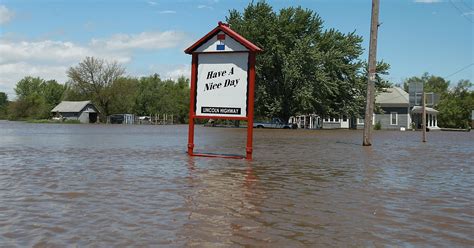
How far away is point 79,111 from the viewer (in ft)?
318

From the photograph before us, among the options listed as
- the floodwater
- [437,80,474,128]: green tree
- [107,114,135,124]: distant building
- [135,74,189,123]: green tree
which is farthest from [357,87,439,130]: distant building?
the floodwater

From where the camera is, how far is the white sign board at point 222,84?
588 inches

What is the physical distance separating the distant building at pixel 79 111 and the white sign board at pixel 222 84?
3382 inches

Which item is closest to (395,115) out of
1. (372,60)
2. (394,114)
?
(394,114)

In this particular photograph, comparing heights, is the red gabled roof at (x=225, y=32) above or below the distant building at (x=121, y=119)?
above

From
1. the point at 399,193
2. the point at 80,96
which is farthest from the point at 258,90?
the point at 80,96

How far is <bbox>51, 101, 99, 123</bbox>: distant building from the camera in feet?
320

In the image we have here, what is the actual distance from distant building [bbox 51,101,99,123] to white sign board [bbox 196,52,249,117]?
8591 cm

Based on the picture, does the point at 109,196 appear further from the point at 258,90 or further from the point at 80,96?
the point at 80,96

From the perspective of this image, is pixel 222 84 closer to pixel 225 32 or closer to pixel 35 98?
pixel 225 32

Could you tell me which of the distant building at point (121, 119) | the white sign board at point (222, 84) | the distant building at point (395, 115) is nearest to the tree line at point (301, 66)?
the distant building at point (395, 115)

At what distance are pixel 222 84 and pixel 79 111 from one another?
87513 millimetres

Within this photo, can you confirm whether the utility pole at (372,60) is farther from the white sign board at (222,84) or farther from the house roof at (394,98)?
the house roof at (394,98)

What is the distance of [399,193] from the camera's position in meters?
8.83
